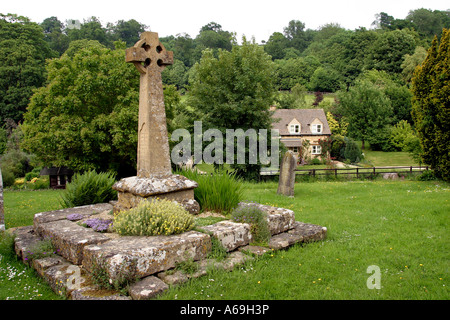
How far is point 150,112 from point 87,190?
3399mm

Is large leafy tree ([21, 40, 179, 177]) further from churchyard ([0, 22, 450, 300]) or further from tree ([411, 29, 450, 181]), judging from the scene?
tree ([411, 29, 450, 181])

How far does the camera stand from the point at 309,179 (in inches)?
909

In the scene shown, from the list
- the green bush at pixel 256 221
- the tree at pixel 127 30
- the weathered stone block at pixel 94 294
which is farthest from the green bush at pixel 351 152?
the tree at pixel 127 30

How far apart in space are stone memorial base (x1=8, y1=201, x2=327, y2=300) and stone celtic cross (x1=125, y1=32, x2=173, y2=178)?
1.60m

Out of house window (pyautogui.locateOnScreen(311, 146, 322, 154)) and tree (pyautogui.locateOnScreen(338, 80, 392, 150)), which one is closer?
house window (pyautogui.locateOnScreen(311, 146, 322, 154))

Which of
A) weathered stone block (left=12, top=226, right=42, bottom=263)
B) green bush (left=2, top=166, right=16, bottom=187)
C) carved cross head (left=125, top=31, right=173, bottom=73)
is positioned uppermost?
carved cross head (left=125, top=31, right=173, bottom=73)

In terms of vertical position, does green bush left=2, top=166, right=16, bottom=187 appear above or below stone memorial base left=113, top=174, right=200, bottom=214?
below

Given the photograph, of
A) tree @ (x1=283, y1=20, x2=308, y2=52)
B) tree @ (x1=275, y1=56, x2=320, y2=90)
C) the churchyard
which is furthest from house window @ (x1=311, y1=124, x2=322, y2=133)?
tree @ (x1=283, y1=20, x2=308, y2=52)

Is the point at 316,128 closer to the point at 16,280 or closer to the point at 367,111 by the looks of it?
the point at 367,111

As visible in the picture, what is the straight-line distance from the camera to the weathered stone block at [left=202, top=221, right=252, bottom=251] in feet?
20.5

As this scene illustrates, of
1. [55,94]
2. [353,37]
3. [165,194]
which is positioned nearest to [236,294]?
[165,194]

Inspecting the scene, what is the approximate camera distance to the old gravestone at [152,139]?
7.36 m

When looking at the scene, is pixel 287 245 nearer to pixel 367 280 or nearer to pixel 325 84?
pixel 367 280

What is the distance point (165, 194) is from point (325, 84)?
2595 inches
